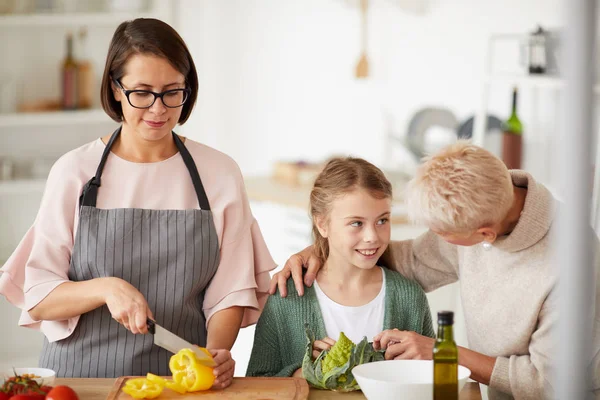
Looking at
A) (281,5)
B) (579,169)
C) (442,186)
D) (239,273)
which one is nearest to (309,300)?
(239,273)

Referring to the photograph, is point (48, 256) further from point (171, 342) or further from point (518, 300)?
point (518, 300)

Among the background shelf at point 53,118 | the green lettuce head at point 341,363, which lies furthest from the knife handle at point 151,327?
the background shelf at point 53,118

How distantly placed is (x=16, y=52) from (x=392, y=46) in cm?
215

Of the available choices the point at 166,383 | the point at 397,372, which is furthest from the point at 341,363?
the point at 166,383

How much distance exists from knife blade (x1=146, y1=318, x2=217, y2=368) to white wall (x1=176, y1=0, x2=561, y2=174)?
9.37 feet

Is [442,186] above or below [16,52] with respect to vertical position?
below

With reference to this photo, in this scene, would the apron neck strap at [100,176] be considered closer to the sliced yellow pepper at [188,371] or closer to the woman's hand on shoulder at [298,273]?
the woman's hand on shoulder at [298,273]

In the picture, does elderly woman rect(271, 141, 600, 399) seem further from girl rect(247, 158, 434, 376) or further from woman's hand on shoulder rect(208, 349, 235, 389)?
woman's hand on shoulder rect(208, 349, 235, 389)

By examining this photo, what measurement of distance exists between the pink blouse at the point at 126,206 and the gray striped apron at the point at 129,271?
1.1 inches

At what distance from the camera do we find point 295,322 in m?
1.78

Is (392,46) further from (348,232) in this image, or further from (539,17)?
(348,232)

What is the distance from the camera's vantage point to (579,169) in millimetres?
885

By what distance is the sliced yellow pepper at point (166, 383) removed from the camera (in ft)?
4.96

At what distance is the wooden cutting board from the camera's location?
1.54 metres
